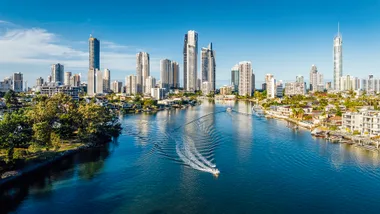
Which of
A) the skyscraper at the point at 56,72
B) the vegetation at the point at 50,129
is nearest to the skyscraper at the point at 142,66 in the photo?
the skyscraper at the point at 56,72

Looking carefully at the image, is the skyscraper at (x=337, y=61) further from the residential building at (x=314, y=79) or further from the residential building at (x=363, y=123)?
the residential building at (x=363, y=123)

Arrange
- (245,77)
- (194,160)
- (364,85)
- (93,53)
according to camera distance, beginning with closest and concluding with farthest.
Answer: (194,160) → (245,77) → (364,85) → (93,53)

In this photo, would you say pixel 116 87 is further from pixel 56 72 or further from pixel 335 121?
pixel 335 121

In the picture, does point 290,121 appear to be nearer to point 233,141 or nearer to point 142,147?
point 233,141

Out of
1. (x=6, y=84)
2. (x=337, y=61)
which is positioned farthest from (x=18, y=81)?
(x=337, y=61)

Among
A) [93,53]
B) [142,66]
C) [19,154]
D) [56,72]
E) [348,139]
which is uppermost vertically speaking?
[93,53]

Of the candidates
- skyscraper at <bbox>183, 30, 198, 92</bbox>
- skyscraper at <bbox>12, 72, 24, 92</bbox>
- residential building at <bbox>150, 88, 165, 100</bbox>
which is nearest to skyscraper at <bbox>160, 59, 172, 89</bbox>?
skyscraper at <bbox>183, 30, 198, 92</bbox>

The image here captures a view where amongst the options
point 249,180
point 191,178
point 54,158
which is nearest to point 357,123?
point 249,180
